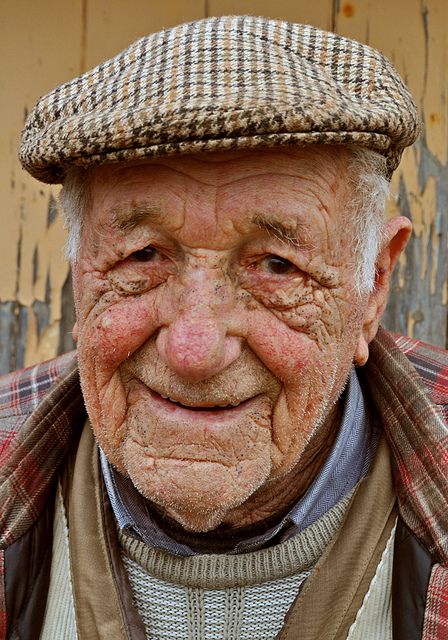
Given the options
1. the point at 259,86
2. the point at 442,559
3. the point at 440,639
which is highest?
the point at 259,86

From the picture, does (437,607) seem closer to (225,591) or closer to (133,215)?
(225,591)

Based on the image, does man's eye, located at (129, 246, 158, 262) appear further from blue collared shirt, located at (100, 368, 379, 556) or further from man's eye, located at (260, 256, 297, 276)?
blue collared shirt, located at (100, 368, 379, 556)

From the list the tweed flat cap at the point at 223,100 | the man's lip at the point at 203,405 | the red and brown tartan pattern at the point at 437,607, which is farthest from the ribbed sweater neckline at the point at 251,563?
the tweed flat cap at the point at 223,100

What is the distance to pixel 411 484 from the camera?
1999 millimetres

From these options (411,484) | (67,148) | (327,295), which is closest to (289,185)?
(327,295)

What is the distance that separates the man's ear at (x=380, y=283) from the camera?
82.0 inches

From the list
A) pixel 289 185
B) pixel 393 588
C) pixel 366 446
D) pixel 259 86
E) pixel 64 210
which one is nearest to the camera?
pixel 259 86

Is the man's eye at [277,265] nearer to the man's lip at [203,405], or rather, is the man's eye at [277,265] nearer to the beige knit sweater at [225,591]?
the man's lip at [203,405]

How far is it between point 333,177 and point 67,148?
2.01ft

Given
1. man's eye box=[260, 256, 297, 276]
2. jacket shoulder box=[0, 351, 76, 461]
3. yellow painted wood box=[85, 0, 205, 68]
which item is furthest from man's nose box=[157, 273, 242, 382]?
yellow painted wood box=[85, 0, 205, 68]

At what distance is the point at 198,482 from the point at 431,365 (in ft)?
3.22

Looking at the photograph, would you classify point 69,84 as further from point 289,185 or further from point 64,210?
point 289,185

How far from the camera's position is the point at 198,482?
5.90 feet

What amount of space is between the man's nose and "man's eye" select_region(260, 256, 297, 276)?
0.12 m
